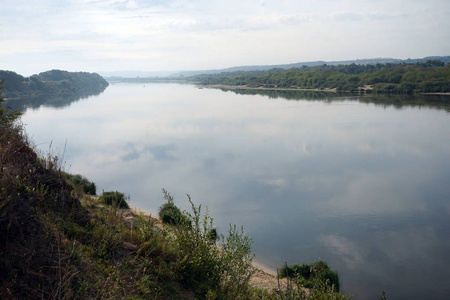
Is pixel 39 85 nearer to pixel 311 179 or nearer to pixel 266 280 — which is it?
pixel 311 179

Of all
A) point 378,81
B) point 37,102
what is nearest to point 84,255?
point 37,102

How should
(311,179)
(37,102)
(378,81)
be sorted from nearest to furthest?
(311,179) < (37,102) < (378,81)

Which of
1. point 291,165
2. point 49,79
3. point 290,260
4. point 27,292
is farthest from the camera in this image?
point 49,79

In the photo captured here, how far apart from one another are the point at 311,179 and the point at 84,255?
A: 12319 millimetres

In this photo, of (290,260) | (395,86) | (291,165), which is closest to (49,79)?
(395,86)

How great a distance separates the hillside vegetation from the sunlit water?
411 cm

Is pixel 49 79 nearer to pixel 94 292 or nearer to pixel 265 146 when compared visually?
pixel 265 146

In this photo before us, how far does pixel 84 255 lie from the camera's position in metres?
3.58

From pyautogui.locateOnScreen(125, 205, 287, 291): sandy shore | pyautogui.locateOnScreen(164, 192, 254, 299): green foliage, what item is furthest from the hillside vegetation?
pyautogui.locateOnScreen(125, 205, 287, 291): sandy shore

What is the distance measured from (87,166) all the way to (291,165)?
33.6 feet

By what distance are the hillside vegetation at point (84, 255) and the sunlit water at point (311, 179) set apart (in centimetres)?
411

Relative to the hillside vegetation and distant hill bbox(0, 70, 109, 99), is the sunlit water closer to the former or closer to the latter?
the hillside vegetation

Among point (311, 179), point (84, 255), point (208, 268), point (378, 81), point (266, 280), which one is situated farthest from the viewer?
point (378, 81)

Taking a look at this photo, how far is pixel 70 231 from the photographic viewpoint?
411 centimetres
